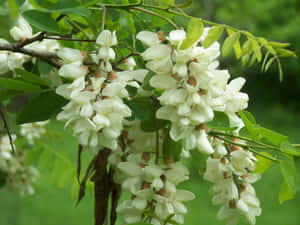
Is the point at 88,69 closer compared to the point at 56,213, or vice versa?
the point at 88,69

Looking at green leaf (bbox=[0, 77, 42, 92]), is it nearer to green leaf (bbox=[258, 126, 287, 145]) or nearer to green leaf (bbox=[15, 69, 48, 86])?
green leaf (bbox=[15, 69, 48, 86])

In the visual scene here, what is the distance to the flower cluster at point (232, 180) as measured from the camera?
0.45m

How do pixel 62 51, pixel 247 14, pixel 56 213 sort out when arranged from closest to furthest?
pixel 62 51
pixel 56 213
pixel 247 14

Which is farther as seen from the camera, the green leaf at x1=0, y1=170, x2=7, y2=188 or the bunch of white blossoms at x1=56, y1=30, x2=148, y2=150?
the green leaf at x1=0, y1=170, x2=7, y2=188

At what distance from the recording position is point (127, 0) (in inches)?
16.3

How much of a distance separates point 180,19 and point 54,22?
0.14 m

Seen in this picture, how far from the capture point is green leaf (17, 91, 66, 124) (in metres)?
0.44

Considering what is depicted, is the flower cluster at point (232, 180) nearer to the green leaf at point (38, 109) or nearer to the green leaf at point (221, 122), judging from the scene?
the green leaf at point (221, 122)

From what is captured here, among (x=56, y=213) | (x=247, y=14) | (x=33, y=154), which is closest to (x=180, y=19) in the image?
(x=33, y=154)

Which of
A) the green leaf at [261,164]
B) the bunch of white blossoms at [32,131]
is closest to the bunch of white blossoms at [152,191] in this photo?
the green leaf at [261,164]

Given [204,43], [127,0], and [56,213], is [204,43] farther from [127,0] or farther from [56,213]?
[56,213]

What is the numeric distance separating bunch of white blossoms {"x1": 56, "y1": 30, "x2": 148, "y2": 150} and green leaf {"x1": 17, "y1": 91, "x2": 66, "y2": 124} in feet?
0.30

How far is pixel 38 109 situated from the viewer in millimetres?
442

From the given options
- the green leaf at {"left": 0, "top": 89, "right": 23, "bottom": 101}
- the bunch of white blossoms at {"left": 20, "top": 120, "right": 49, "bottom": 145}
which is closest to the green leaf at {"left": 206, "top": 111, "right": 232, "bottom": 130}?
the green leaf at {"left": 0, "top": 89, "right": 23, "bottom": 101}
